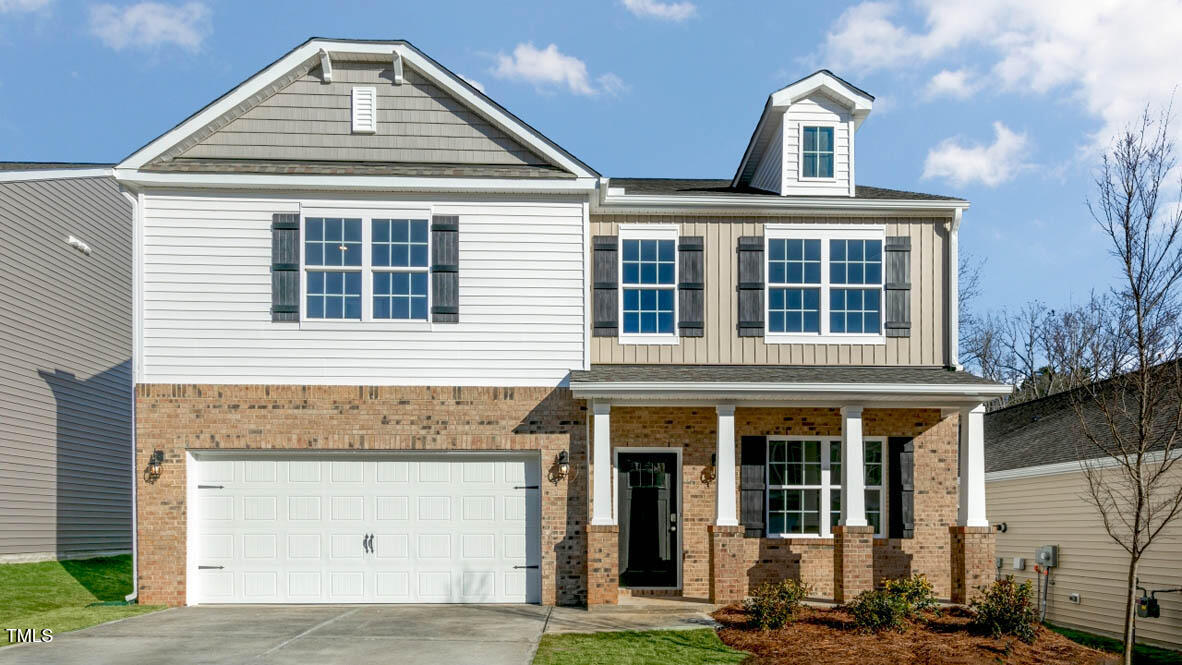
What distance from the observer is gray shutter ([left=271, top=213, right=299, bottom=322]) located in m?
13.2

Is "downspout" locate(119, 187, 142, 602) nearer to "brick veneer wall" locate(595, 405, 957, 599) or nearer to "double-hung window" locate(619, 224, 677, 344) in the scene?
"brick veneer wall" locate(595, 405, 957, 599)

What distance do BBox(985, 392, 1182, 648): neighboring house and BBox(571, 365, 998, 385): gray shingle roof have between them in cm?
360

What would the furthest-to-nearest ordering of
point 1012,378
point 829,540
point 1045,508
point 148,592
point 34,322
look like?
point 1012,378, point 1045,508, point 34,322, point 829,540, point 148,592

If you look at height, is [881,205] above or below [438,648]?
above

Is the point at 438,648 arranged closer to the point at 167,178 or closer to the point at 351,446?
the point at 351,446

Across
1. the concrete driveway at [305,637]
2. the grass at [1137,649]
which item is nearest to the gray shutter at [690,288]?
the concrete driveway at [305,637]

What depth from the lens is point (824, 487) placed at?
14.1 metres

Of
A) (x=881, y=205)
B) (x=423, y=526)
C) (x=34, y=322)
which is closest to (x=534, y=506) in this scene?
(x=423, y=526)

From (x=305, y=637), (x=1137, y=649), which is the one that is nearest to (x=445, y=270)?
(x=305, y=637)

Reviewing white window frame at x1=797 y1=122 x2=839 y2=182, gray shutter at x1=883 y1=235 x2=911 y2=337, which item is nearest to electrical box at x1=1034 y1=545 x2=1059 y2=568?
gray shutter at x1=883 y1=235 x2=911 y2=337

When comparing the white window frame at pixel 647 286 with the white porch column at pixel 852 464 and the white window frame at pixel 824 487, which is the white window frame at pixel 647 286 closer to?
the white window frame at pixel 824 487

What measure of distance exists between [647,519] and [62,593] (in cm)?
890

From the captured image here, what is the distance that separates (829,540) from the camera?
45.9ft

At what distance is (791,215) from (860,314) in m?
1.76
